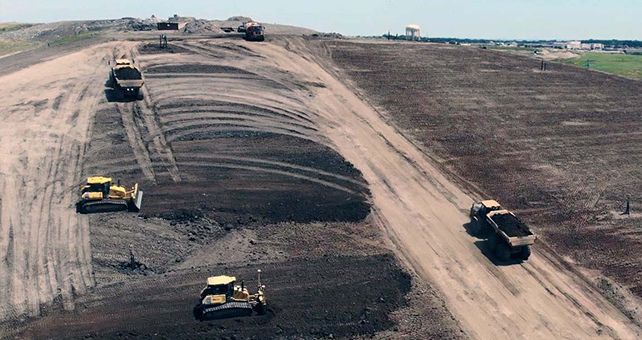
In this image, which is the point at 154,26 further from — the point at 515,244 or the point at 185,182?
the point at 515,244

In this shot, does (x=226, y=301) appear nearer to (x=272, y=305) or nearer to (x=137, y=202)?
(x=272, y=305)

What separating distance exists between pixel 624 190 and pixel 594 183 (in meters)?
1.73

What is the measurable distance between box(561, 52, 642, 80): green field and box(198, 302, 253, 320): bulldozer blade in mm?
61882

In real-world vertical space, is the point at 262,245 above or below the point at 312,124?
below

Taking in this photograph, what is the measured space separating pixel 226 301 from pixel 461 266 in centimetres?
1124

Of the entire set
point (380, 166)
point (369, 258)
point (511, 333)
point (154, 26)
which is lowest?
point (511, 333)

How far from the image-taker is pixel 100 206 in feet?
86.4

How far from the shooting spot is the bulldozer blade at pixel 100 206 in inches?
1030

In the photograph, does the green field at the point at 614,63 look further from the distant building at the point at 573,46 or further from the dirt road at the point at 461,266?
the dirt road at the point at 461,266

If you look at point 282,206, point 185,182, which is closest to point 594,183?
point 282,206

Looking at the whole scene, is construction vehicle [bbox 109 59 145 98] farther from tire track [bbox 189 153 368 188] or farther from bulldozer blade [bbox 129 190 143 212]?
bulldozer blade [bbox 129 190 143 212]

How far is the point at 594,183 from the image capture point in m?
35.4

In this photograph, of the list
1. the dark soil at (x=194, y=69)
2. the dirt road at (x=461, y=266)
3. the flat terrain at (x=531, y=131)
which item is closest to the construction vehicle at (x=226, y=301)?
Result: the dirt road at (x=461, y=266)

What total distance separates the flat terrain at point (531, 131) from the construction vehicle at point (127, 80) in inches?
734
